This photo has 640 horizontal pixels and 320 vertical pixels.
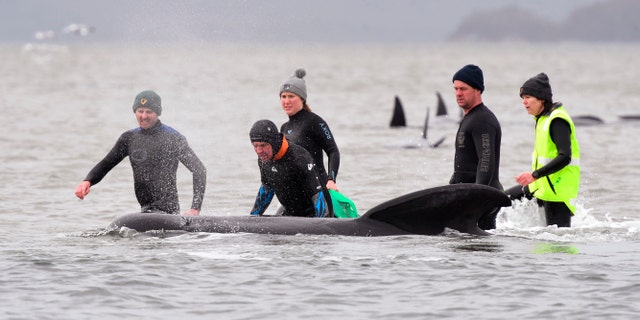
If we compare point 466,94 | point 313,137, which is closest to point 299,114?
point 313,137

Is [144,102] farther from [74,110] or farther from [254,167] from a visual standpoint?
[74,110]

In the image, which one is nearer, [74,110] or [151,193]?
[151,193]

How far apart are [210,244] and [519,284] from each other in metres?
3.62

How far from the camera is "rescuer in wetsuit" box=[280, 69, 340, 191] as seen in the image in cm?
1419

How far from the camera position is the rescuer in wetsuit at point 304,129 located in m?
14.2

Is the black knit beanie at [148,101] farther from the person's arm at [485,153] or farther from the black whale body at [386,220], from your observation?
the person's arm at [485,153]

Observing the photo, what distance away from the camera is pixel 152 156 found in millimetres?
14172

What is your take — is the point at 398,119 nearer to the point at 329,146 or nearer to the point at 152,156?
the point at 329,146

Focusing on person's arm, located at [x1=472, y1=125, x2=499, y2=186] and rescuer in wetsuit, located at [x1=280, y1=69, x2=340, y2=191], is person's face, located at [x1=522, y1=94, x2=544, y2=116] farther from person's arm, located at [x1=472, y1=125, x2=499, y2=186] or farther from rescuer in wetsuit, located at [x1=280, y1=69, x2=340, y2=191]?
rescuer in wetsuit, located at [x1=280, y1=69, x2=340, y2=191]

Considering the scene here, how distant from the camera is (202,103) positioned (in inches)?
2320

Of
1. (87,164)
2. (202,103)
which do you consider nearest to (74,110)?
(202,103)

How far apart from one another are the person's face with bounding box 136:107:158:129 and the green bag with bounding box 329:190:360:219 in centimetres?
222

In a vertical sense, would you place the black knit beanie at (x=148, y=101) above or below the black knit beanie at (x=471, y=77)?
below

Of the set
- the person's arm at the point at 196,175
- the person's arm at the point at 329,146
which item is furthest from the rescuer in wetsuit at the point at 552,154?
the person's arm at the point at 196,175
